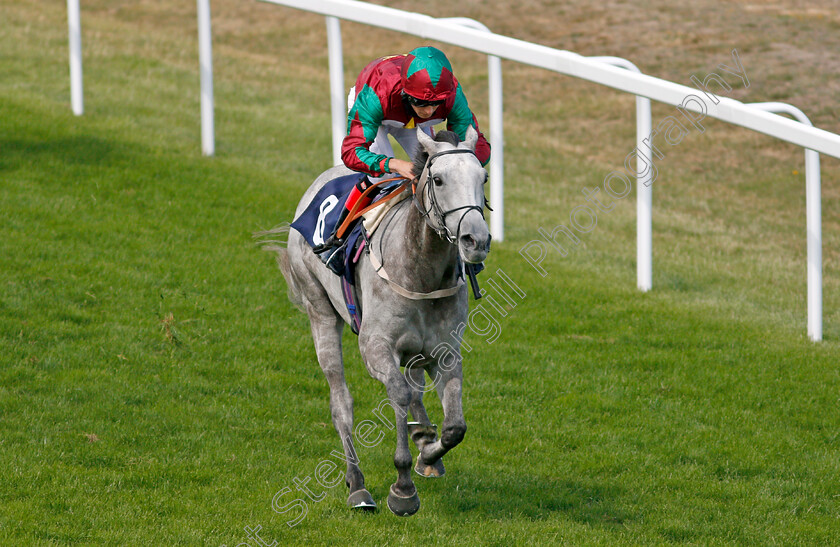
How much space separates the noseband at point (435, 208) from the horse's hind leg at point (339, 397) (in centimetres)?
161

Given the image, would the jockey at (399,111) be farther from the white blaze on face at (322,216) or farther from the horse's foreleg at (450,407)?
the horse's foreleg at (450,407)

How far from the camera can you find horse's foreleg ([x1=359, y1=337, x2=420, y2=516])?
18.1 ft

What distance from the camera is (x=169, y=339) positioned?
27.0 feet

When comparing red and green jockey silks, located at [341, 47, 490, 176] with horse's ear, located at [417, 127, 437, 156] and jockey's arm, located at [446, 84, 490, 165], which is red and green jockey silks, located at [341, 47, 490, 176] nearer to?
jockey's arm, located at [446, 84, 490, 165]

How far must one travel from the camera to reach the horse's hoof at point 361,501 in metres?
5.96

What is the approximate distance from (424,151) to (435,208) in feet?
1.20

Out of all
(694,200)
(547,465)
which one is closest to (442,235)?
(547,465)

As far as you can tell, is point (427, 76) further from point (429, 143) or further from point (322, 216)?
point (322, 216)

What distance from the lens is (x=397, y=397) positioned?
5523 millimetres

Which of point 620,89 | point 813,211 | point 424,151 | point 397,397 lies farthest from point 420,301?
point 813,211

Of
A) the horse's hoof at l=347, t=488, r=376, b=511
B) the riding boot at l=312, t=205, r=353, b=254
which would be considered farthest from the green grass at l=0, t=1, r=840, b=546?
the riding boot at l=312, t=205, r=353, b=254

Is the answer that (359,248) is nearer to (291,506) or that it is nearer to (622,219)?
(291,506)

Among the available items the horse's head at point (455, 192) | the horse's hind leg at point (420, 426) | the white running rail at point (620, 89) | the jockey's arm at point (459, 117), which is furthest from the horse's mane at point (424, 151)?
the white running rail at point (620, 89)

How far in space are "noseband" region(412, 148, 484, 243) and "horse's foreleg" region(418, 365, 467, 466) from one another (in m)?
0.84
